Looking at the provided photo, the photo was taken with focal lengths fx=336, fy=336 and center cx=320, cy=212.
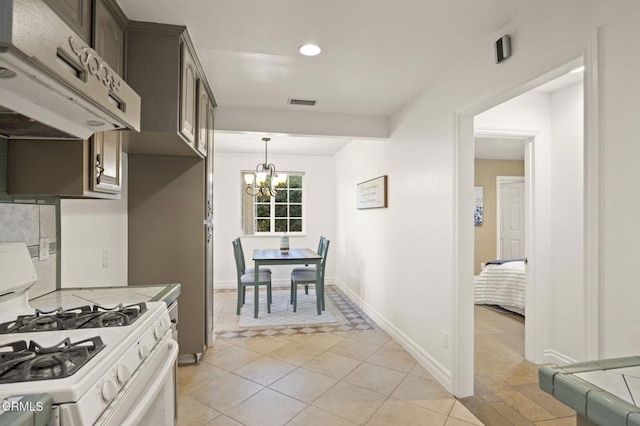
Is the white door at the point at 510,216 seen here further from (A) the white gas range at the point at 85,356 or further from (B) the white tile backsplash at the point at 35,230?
(B) the white tile backsplash at the point at 35,230

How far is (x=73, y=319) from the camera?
4.17ft

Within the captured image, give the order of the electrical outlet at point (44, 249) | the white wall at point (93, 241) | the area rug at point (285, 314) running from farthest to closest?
the area rug at point (285, 314), the white wall at point (93, 241), the electrical outlet at point (44, 249)

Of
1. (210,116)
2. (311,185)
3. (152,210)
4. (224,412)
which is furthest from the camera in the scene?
(311,185)

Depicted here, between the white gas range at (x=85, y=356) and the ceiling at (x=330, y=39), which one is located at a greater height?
the ceiling at (x=330, y=39)

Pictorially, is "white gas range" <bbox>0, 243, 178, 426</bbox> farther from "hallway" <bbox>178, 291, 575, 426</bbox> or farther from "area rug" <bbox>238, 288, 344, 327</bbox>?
"area rug" <bbox>238, 288, 344, 327</bbox>

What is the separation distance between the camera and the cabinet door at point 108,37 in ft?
5.12

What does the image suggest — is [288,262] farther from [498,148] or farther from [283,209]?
[498,148]

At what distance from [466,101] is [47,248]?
8.72 feet

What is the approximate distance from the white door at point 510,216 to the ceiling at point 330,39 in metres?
4.69

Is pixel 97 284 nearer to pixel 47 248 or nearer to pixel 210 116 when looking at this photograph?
pixel 47 248

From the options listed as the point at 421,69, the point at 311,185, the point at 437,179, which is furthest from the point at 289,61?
the point at 311,185

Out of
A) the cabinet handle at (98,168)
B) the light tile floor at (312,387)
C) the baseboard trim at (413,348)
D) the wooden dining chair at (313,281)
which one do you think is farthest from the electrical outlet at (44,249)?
the wooden dining chair at (313,281)

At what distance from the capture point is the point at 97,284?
2.25m

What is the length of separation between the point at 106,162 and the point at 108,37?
0.63m
